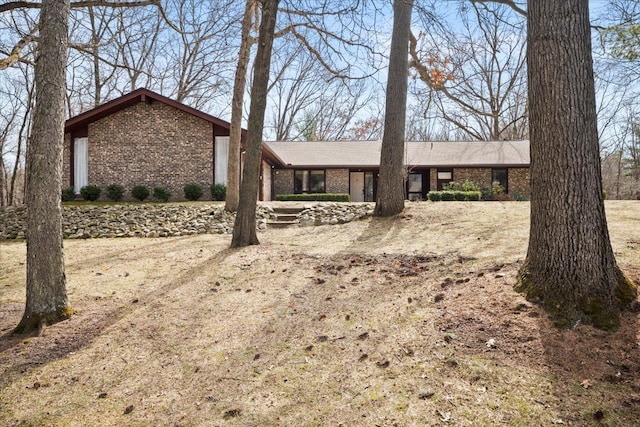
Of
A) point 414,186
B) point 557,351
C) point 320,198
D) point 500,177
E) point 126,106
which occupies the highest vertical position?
point 126,106

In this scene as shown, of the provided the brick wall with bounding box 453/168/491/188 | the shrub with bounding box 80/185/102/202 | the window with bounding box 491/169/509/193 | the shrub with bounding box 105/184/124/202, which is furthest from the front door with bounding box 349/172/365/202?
the shrub with bounding box 80/185/102/202

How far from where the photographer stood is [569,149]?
3.63 meters

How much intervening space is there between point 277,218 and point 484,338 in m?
9.29

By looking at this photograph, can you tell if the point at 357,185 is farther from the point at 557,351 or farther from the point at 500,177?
the point at 557,351

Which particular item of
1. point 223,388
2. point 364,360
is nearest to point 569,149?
point 364,360

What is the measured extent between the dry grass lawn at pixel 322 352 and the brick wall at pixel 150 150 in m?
9.91

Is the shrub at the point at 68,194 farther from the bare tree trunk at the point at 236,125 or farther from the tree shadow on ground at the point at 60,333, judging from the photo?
the tree shadow on ground at the point at 60,333

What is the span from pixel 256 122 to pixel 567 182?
5.37 meters

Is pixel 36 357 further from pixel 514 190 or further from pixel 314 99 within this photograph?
pixel 314 99

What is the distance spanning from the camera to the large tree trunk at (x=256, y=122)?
24.3 feet

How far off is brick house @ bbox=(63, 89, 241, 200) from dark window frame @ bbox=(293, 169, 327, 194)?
6.29 meters

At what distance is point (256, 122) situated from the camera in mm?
7480

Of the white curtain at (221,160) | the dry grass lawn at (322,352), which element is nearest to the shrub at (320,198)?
the white curtain at (221,160)

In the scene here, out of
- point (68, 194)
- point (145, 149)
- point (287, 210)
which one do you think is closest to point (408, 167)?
point (287, 210)
